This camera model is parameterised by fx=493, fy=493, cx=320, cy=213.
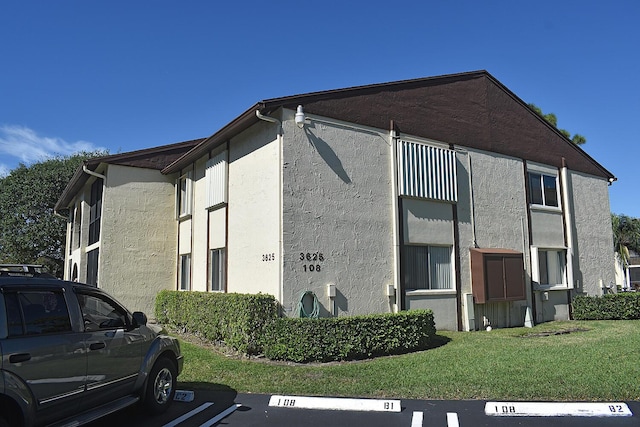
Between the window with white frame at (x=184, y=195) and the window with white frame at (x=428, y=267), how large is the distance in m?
7.75

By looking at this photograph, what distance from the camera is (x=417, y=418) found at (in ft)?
19.9

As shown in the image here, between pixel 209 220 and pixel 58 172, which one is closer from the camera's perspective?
pixel 209 220

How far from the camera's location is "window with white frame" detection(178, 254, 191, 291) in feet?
54.4

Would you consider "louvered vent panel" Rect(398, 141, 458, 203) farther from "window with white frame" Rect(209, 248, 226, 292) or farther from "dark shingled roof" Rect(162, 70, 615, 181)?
"window with white frame" Rect(209, 248, 226, 292)

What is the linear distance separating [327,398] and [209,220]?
29.0ft

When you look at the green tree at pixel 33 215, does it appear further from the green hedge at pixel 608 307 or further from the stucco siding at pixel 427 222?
the green hedge at pixel 608 307

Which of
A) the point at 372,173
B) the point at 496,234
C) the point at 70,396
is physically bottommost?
the point at 70,396

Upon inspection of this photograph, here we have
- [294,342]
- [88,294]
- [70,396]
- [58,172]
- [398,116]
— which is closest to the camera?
[70,396]

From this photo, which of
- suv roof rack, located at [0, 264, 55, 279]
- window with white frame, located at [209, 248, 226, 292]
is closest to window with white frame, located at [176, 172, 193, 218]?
window with white frame, located at [209, 248, 226, 292]

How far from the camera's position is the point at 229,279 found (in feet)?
42.2

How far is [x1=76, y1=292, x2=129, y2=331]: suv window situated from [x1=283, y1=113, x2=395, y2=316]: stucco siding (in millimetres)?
4654

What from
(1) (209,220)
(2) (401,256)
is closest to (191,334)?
(1) (209,220)

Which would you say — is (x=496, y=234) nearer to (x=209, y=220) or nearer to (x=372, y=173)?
(x=372, y=173)

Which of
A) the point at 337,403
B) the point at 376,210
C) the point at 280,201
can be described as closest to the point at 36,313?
the point at 337,403
